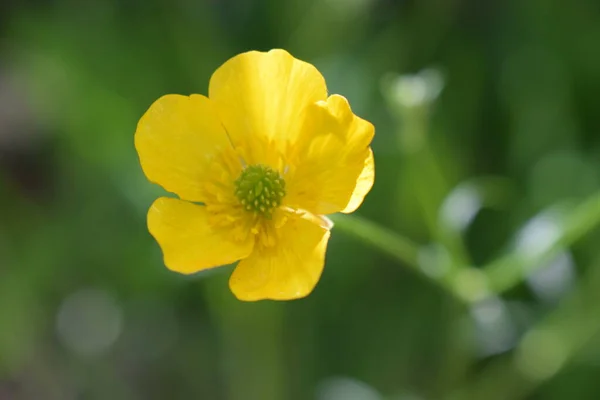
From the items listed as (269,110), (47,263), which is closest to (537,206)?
(269,110)

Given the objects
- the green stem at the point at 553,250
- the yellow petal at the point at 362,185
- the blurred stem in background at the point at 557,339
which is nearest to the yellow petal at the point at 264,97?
the yellow petal at the point at 362,185

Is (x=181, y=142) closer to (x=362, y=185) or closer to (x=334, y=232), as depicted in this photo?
(x=362, y=185)

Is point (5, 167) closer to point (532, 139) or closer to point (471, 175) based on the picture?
point (471, 175)

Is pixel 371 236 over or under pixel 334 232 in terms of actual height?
under

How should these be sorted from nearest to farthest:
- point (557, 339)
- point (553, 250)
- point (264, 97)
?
point (264, 97), point (553, 250), point (557, 339)

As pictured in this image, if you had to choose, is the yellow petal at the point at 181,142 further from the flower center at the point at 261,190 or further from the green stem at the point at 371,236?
the green stem at the point at 371,236

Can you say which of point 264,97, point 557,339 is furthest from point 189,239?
point 557,339

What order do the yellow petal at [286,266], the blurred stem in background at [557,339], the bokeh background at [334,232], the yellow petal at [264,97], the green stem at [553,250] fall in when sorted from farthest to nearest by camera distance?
the bokeh background at [334,232] → the blurred stem in background at [557,339] → the green stem at [553,250] → the yellow petal at [264,97] → the yellow petal at [286,266]
